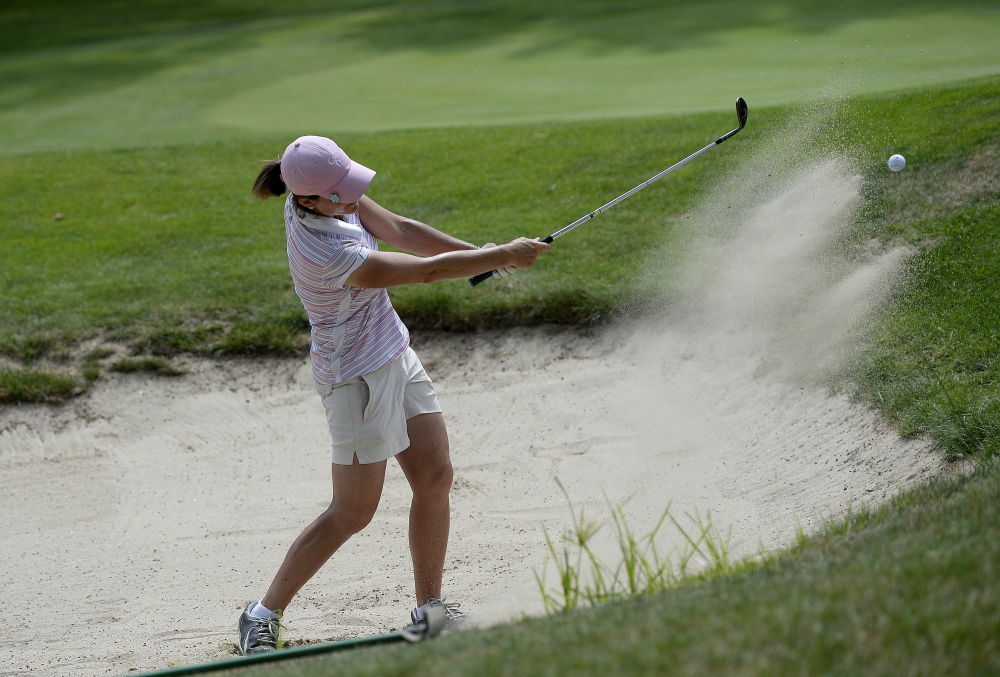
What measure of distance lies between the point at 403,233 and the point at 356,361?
72cm

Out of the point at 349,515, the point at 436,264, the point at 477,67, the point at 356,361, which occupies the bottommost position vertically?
the point at 349,515

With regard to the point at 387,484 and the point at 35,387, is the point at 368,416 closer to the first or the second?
the point at 387,484

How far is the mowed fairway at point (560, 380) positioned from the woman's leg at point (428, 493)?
402 mm

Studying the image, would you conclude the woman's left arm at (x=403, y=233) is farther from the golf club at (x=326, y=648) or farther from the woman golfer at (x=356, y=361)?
the golf club at (x=326, y=648)

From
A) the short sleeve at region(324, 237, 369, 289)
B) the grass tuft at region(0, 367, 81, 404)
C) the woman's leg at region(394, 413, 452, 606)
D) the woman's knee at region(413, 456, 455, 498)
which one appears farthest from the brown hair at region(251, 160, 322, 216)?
the grass tuft at region(0, 367, 81, 404)

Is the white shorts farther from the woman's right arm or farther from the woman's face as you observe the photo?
the woman's face

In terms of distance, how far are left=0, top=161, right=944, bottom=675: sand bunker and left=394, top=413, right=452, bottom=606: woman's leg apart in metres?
0.36

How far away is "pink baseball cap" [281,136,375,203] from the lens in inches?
129

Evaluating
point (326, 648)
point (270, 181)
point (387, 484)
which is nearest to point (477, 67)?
point (387, 484)

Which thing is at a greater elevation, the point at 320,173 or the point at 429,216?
the point at 320,173

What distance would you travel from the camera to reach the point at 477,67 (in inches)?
484

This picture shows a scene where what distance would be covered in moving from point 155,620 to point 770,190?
15.0 ft

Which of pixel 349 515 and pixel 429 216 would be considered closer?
pixel 349 515

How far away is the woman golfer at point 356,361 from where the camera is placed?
10.9ft
